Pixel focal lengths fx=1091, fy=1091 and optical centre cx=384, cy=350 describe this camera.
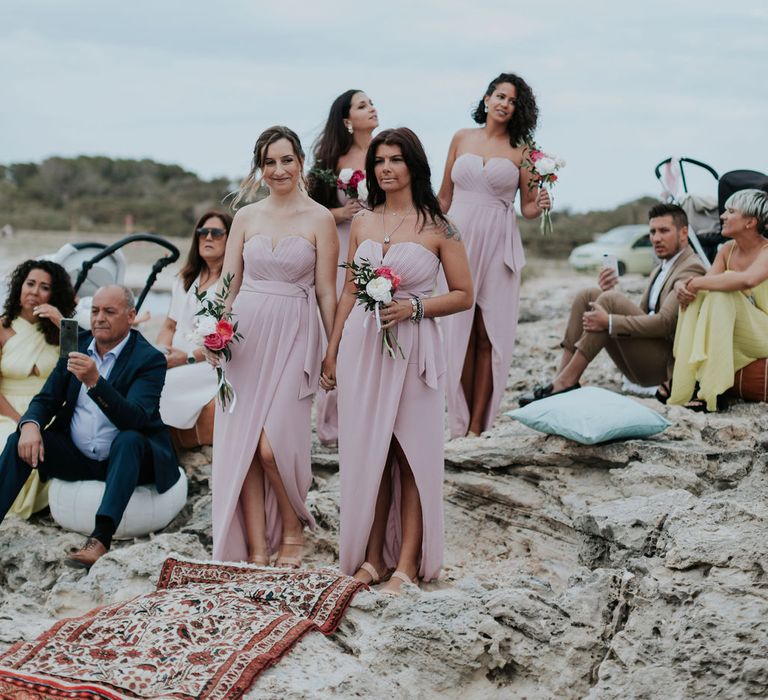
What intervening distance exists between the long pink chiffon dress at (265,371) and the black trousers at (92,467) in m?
0.76

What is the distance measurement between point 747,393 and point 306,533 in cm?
352

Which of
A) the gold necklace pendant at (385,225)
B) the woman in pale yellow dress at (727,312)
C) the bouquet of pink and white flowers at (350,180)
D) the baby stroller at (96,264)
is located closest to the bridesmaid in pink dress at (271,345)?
the gold necklace pendant at (385,225)

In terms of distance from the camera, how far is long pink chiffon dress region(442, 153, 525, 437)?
25.6 feet

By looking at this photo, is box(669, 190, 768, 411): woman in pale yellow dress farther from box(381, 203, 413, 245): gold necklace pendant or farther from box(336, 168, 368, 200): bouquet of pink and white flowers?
box(381, 203, 413, 245): gold necklace pendant

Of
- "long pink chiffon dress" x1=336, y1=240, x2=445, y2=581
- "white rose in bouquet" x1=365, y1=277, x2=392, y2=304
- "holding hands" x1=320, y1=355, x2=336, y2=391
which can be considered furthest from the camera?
"holding hands" x1=320, y1=355, x2=336, y2=391

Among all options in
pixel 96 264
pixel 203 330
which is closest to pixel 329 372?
pixel 203 330

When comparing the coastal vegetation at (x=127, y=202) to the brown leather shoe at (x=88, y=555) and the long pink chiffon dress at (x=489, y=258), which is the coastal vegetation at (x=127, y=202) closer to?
the long pink chiffon dress at (x=489, y=258)

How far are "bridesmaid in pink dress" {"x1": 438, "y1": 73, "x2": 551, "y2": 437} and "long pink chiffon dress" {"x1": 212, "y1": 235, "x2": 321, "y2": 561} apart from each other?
223 centimetres

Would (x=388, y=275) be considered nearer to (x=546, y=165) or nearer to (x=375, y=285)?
(x=375, y=285)

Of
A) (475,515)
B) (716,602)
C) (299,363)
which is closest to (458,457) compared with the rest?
(475,515)

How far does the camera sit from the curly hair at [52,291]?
7.61 meters

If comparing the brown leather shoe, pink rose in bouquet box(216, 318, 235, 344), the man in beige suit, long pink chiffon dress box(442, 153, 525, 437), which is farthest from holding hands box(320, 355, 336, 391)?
the man in beige suit

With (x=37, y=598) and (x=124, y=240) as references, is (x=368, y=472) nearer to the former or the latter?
(x=37, y=598)

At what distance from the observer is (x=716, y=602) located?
4.30 m
